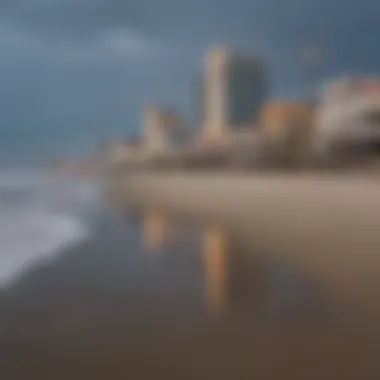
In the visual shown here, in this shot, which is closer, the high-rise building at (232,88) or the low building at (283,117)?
the high-rise building at (232,88)

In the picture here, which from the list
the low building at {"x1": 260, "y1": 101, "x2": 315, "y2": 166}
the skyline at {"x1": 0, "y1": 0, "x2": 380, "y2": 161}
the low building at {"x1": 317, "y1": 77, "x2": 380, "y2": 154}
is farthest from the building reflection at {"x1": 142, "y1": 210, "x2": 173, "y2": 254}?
the low building at {"x1": 317, "y1": 77, "x2": 380, "y2": 154}

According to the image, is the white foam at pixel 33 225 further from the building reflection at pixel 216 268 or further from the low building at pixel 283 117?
the low building at pixel 283 117

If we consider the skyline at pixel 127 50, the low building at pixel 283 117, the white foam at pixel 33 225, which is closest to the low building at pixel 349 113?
the low building at pixel 283 117

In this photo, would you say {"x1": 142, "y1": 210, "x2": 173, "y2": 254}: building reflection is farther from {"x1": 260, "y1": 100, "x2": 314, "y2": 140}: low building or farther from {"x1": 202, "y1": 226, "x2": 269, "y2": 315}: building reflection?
{"x1": 260, "y1": 100, "x2": 314, "y2": 140}: low building

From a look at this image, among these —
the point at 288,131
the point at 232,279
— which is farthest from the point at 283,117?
the point at 232,279

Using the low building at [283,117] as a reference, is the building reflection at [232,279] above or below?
below

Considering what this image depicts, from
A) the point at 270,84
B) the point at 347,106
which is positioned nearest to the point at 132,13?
the point at 270,84

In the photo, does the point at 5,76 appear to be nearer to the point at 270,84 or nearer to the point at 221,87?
the point at 221,87
